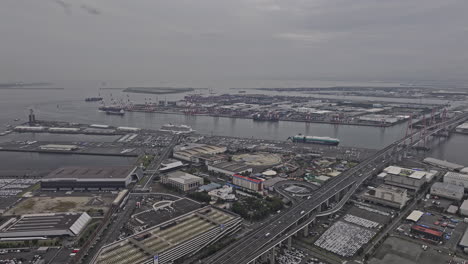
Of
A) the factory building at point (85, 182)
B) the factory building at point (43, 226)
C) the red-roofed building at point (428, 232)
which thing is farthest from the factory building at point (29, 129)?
the red-roofed building at point (428, 232)

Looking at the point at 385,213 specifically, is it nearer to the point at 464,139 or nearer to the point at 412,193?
the point at 412,193

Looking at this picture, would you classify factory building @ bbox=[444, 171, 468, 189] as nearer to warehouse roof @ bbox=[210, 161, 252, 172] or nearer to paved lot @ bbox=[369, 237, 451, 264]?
paved lot @ bbox=[369, 237, 451, 264]

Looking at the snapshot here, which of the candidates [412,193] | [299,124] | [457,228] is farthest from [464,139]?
[457,228]

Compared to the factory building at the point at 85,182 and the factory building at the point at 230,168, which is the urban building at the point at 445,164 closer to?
the factory building at the point at 230,168

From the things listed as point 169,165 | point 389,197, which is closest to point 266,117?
point 169,165

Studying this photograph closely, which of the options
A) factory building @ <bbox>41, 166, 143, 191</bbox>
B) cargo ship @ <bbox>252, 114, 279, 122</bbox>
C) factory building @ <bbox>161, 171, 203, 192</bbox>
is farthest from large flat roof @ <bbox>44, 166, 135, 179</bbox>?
cargo ship @ <bbox>252, 114, 279, 122</bbox>
